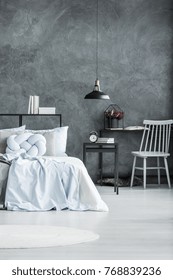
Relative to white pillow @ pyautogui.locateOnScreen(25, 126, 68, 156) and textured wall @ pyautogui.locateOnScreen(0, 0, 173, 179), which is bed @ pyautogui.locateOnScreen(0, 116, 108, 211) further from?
textured wall @ pyautogui.locateOnScreen(0, 0, 173, 179)

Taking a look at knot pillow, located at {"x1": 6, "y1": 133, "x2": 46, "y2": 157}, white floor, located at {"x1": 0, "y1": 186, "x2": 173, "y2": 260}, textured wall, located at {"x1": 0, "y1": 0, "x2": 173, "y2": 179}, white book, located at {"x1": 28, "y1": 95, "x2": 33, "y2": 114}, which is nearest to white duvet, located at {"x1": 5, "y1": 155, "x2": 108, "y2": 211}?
white floor, located at {"x1": 0, "y1": 186, "x2": 173, "y2": 260}

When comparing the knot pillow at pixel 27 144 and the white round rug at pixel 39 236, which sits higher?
the knot pillow at pixel 27 144

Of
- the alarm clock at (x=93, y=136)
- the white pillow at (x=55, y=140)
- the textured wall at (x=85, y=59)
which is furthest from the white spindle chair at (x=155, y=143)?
the white pillow at (x=55, y=140)

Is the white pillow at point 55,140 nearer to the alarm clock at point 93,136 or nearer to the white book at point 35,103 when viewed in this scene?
the alarm clock at point 93,136

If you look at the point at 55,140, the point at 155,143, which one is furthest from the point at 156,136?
the point at 55,140

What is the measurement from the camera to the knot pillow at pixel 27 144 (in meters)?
9.07

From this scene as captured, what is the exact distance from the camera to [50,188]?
8109 mm

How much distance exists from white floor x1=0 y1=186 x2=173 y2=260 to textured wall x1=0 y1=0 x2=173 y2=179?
1.43 m

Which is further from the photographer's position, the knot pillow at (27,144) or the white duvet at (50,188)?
the knot pillow at (27,144)

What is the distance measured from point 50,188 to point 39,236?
1.79 m

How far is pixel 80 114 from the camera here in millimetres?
10711

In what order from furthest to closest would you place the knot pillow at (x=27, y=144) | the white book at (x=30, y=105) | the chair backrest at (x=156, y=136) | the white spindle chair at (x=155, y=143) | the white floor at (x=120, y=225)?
the chair backrest at (x=156, y=136) → the white spindle chair at (x=155, y=143) → the white book at (x=30, y=105) → the knot pillow at (x=27, y=144) → the white floor at (x=120, y=225)

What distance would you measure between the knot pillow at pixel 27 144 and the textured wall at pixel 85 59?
1479mm

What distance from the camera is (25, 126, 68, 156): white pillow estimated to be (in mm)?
9360
